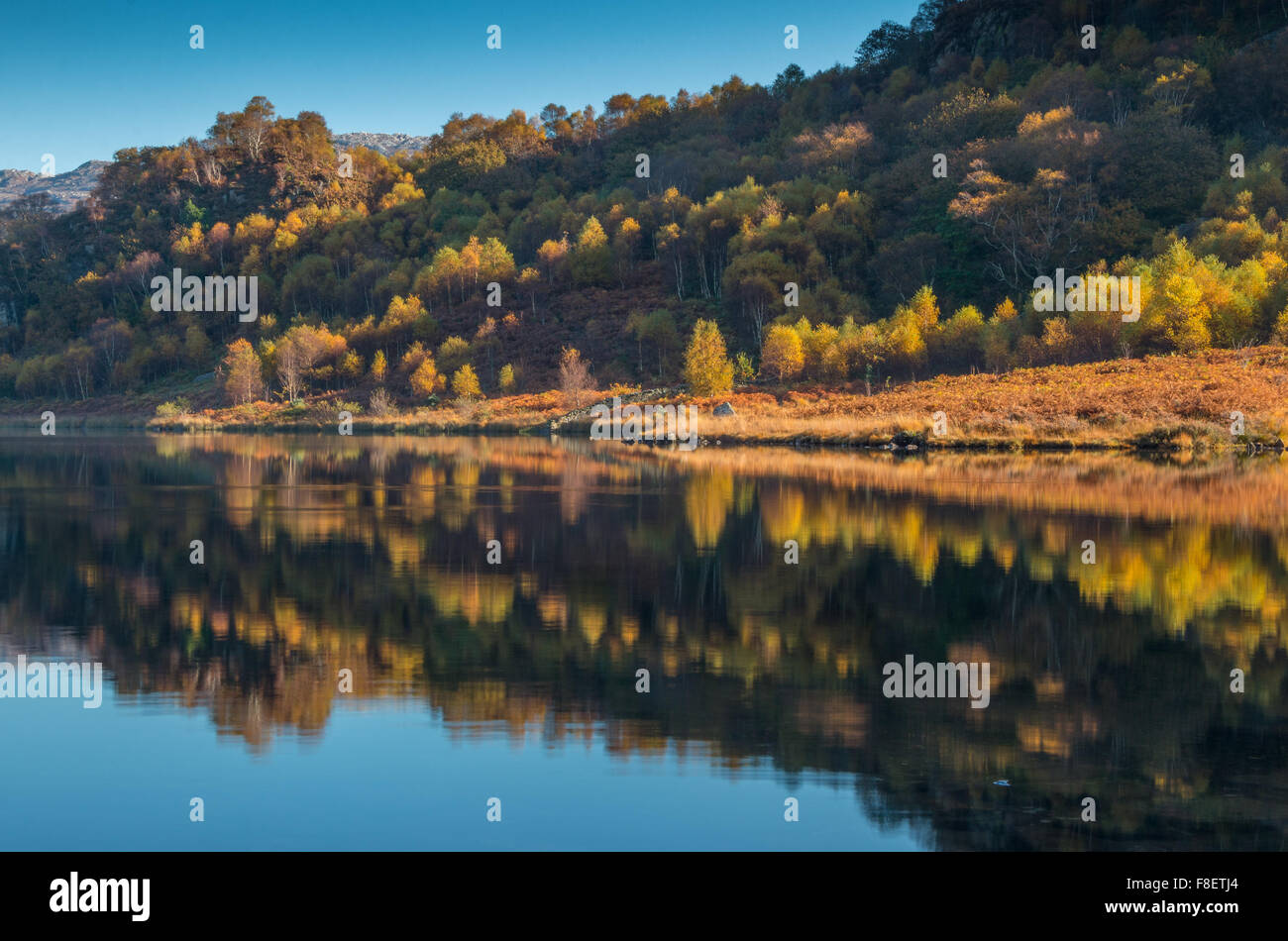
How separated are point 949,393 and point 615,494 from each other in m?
33.8

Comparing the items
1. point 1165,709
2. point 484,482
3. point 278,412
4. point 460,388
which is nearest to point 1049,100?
point 460,388

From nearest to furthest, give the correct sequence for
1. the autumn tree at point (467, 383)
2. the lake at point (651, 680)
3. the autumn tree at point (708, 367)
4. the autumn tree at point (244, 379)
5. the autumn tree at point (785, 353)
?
1. the lake at point (651, 680)
2. the autumn tree at point (708, 367)
3. the autumn tree at point (785, 353)
4. the autumn tree at point (467, 383)
5. the autumn tree at point (244, 379)

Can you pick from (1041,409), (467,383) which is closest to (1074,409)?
(1041,409)

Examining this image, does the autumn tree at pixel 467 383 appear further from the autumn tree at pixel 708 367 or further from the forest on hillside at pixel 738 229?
the autumn tree at pixel 708 367

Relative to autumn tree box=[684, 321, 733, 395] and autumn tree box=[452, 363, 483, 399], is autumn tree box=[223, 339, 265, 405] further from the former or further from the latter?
autumn tree box=[684, 321, 733, 395]

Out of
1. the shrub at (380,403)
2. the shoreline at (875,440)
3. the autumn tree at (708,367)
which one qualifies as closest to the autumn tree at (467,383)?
the shrub at (380,403)

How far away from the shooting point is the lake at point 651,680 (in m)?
7.81

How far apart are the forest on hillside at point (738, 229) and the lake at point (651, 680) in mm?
48396

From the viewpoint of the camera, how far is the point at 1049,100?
365ft

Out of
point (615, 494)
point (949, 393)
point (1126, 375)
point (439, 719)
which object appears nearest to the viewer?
point (439, 719)

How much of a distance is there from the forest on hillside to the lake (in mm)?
48396

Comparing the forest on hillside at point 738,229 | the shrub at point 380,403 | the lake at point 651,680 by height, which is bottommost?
the lake at point 651,680
